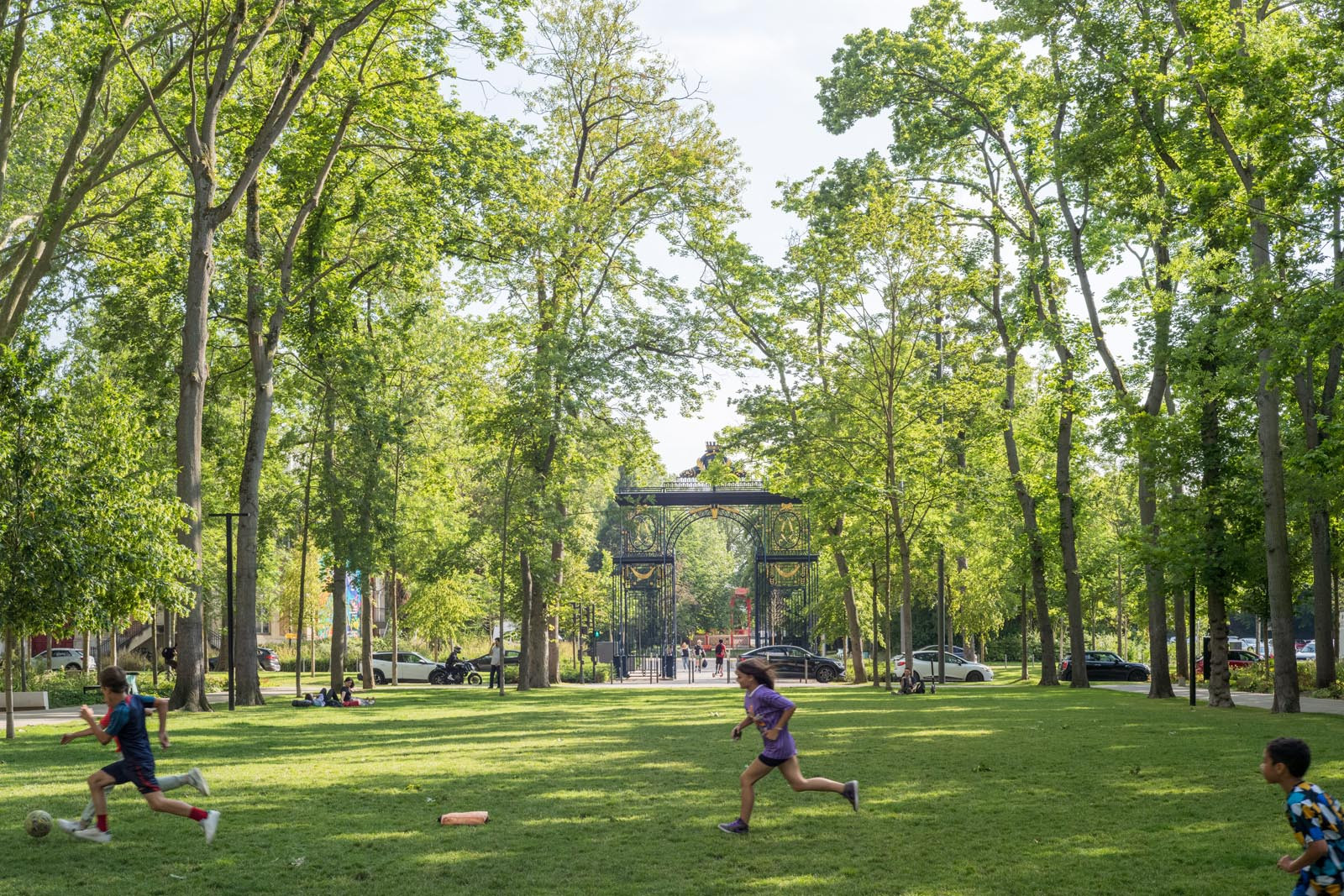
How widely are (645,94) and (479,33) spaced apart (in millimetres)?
11571

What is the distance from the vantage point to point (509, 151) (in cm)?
2764

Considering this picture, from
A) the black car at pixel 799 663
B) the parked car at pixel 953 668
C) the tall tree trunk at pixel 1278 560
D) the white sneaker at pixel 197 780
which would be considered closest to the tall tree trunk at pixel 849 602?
the black car at pixel 799 663

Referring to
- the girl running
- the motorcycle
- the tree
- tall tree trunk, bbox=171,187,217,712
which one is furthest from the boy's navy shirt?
the motorcycle

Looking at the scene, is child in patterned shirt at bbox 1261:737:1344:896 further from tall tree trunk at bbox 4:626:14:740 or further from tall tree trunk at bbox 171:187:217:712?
tall tree trunk at bbox 171:187:217:712

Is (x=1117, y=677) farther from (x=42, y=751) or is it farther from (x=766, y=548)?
(x=42, y=751)

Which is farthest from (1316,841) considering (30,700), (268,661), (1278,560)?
(268,661)

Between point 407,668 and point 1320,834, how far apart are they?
148 ft

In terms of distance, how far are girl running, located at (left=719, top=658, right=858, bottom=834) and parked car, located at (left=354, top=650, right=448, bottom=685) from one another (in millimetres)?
38359

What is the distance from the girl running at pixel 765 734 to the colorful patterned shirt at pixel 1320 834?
13.1ft

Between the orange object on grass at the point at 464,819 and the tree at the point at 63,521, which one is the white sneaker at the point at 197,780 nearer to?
the orange object on grass at the point at 464,819

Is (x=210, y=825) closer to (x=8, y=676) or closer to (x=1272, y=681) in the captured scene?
(x=8, y=676)

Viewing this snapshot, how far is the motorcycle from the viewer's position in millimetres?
45656

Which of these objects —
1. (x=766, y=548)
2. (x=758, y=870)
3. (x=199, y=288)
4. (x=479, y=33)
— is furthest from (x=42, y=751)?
(x=766, y=548)

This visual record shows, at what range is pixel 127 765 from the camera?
884 cm
